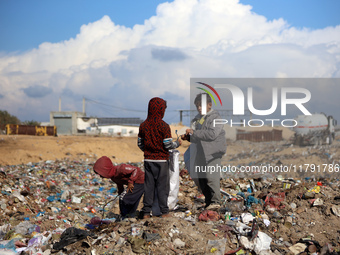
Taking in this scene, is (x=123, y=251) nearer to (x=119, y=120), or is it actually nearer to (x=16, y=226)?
(x=16, y=226)

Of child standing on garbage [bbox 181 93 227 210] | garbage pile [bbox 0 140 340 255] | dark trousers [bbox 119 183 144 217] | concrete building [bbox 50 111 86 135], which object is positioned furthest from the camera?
concrete building [bbox 50 111 86 135]

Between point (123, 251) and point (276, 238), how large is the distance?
1.99 meters

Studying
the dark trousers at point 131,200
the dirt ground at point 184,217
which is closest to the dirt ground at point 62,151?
the dirt ground at point 184,217

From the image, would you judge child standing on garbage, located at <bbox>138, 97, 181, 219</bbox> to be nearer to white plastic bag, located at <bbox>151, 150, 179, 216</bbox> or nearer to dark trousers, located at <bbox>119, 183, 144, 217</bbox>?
white plastic bag, located at <bbox>151, 150, 179, 216</bbox>

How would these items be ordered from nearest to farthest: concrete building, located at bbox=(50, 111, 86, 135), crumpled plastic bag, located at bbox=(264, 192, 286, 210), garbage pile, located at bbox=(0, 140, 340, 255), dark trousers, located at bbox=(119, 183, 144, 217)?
garbage pile, located at bbox=(0, 140, 340, 255)
dark trousers, located at bbox=(119, 183, 144, 217)
crumpled plastic bag, located at bbox=(264, 192, 286, 210)
concrete building, located at bbox=(50, 111, 86, 135)

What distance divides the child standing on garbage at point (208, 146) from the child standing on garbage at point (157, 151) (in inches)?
19.6

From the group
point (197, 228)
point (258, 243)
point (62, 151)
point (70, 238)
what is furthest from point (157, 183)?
point (62, 151)

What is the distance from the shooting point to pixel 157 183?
439 cm

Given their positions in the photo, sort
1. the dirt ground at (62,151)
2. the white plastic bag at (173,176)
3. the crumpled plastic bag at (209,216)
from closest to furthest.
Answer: the crumpled plastic bag at (209,216) < the white plastic bag at (173,176) < the dirt ground at (62,151)

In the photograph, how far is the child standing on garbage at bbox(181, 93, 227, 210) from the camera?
4.74 meters

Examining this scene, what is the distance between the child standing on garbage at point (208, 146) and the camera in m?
4.74

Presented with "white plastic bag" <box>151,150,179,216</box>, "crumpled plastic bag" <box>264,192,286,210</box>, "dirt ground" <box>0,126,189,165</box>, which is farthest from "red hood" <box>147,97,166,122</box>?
"dirt ground" <box>0,126,189,165</box>

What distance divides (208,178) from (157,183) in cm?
87

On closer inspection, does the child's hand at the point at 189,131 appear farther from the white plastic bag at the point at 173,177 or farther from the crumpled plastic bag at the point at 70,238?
the crumpled plastic bag at the point at 70,238
